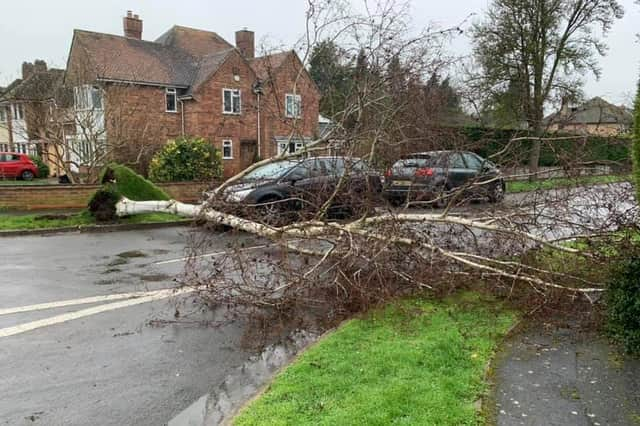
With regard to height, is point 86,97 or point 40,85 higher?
point 40,85

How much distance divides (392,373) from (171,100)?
27.0 meters

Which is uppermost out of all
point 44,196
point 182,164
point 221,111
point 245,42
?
point 245,42

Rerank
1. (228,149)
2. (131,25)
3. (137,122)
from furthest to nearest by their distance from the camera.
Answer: (131,25) < (228,149) < (137,122)

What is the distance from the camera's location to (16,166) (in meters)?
28.1

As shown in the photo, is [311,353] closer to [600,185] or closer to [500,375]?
[500,375]

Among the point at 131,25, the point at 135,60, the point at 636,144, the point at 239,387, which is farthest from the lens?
the point at 131,25

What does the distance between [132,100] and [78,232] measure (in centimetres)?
1452

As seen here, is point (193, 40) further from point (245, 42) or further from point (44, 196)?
point (44, 196)

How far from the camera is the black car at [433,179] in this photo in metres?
6.68

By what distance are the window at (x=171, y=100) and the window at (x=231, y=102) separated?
2.68 meters

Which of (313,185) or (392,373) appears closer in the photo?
(392,373)

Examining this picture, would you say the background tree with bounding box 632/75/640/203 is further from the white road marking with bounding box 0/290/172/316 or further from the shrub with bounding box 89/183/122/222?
the shrub with bounding box 89/183/122/222

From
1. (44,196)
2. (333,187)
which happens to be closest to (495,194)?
(333,187)

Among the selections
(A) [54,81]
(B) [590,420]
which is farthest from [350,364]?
(A) [54,81]
